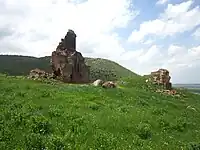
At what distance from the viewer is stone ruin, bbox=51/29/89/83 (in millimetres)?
70238

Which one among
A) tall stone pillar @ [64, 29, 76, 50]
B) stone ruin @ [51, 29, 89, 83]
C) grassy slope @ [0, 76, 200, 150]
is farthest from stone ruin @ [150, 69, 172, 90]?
grassy slope @ [0, 76, 200, 150]

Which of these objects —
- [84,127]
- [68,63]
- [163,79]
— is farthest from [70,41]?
[84,127]

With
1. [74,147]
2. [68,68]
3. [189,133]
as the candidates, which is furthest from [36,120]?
[68,68]

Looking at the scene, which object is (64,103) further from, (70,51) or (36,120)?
(70,51)

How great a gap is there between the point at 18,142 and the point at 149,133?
9.52 meters

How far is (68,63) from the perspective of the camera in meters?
70.7

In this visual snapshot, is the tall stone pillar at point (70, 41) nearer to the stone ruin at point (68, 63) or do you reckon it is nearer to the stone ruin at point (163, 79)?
the stone ruin at point (68, 63)

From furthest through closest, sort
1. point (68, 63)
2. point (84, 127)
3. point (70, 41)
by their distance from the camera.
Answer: point (70, 41) → point (68, 63) → point (84, 127)

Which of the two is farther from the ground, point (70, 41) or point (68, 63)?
point (70, 41)

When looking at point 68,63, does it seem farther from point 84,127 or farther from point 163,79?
point 84,127

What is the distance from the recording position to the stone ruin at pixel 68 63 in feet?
230

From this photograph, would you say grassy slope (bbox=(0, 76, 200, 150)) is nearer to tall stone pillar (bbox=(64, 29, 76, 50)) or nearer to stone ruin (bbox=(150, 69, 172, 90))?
tall stone pillar (bbox=(64, 29, 76, 50))

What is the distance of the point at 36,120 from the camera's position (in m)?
21.8

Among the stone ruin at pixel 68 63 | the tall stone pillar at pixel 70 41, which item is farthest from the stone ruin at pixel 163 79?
the tall stone pillar at pixel 70 41
